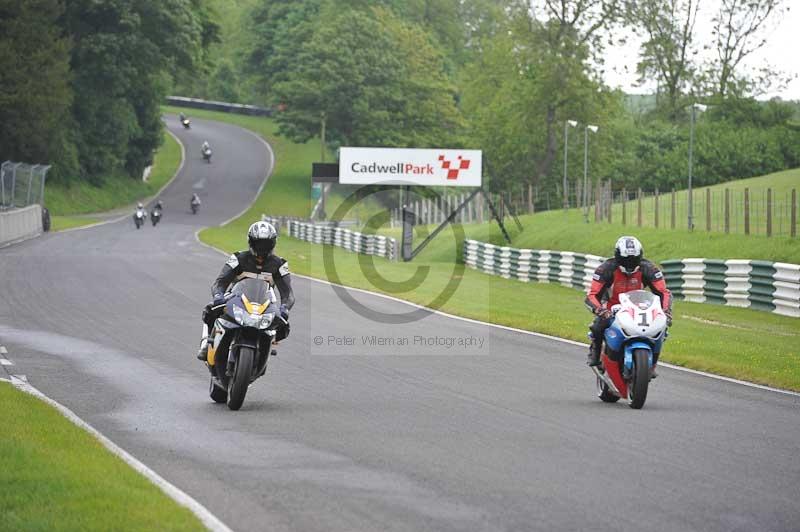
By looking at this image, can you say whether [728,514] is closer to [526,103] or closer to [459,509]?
[459,509]

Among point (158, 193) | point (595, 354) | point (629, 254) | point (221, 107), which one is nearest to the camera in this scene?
point (629, 254)

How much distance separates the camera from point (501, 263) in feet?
136

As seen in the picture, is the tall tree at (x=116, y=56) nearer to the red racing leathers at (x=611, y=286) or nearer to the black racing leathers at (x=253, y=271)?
the black racing leathers at (x=253, y=271)

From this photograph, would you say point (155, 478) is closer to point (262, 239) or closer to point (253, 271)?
point (262, 239)

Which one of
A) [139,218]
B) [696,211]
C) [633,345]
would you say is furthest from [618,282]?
[139,218]

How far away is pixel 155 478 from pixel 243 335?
379cm

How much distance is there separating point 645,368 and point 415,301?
1646cm

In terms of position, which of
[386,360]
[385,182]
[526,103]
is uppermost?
[526,103]

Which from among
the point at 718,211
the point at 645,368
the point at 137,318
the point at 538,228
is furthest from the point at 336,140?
the point at 645,368

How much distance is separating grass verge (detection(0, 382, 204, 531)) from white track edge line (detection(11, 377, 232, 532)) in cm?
7

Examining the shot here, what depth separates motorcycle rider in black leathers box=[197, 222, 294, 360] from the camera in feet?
41.2

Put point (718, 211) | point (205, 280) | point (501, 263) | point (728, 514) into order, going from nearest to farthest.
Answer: point (728, 514) < point (205, 280) < point (501, 263) < point (718, 211)

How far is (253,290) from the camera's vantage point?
485 inches

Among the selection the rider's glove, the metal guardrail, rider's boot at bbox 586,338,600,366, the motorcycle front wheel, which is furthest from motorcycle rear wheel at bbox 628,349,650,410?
the metal guardrail
